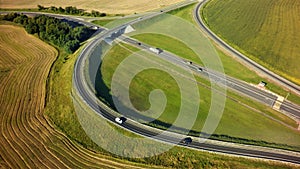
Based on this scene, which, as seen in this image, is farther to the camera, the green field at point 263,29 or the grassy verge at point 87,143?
the green field at point 263,29

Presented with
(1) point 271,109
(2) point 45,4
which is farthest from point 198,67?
(2) point 45,4

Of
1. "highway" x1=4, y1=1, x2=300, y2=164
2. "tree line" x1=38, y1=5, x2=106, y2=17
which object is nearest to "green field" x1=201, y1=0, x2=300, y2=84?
"highway" x1=4, y1=1, x2=300, y2=164

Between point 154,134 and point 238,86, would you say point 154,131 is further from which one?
point 238,86

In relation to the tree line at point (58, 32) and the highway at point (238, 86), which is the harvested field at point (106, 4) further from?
the highway at point (238, 86)

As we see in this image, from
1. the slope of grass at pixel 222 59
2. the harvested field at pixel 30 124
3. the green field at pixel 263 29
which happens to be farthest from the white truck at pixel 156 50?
the harvested field at pixel 30 124

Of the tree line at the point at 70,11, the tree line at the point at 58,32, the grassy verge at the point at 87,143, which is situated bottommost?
the grassy verge at the point at 87,143

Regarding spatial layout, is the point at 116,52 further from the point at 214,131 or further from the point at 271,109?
the point at 271,109

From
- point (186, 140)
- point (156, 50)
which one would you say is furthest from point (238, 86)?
point (156, 50)
